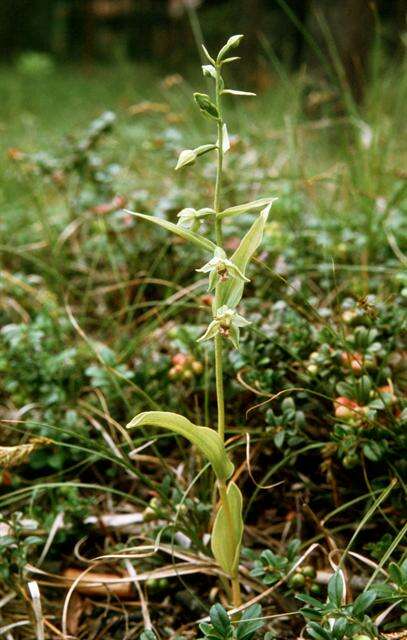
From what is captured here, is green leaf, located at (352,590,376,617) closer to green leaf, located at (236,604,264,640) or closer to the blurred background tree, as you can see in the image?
green leaf, located at (236,604,264,640)

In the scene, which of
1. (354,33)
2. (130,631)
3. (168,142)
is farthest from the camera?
(354,33)

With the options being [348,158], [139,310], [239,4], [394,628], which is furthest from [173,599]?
[239,4]

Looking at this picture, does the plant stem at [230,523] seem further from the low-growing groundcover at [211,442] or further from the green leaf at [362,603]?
the green leaf at [362,603]

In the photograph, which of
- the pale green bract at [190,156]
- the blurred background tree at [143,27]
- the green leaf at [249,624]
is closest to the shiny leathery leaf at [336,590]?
the green leaf at [249,624]

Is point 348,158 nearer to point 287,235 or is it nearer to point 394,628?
point 287,235

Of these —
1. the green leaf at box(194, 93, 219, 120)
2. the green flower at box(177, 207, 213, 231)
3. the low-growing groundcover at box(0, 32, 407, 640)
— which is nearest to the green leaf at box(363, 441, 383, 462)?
the low-growing groundcover at box(0, 32, 407, 640)

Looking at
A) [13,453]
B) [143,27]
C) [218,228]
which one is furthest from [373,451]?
[143,27]
